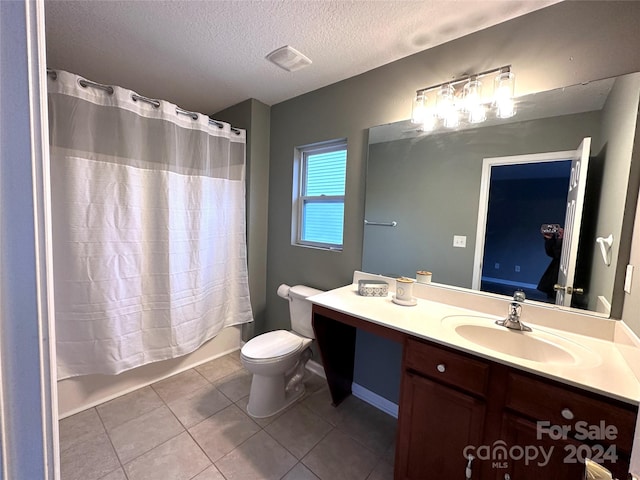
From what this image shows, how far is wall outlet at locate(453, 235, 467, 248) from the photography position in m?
1.58

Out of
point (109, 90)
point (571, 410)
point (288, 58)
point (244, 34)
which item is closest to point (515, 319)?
point (571, 410)

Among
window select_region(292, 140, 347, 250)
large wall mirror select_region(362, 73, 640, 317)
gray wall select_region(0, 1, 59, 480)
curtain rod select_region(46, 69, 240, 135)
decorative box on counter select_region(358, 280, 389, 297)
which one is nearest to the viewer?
gray wall select_region(0, 1, 59, 480)

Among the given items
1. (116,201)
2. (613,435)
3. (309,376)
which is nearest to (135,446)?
(309,376)

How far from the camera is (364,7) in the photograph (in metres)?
1.32

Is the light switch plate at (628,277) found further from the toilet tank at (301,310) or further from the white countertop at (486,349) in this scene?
the toilet tank at (301,310)

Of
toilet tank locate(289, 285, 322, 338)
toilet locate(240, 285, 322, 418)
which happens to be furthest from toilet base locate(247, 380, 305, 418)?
toilet tank locate(289, 285, 322, 338)

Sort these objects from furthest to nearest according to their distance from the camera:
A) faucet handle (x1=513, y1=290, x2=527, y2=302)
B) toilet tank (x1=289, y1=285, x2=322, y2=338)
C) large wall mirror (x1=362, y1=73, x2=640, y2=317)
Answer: toilet tank (x1=289, y1=285, x2=322, y2=338), faucet handle (x1=513, y1=290, x2=527, y2=302), large wall mirror (x1=362, y1=73, x2=640, y2=317)

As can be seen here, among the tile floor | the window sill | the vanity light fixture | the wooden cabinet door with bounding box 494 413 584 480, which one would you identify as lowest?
the tile floor

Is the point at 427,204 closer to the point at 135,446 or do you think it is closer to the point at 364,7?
the point at 364,7

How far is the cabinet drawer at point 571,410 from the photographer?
2.60 ft

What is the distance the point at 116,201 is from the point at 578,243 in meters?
2.53

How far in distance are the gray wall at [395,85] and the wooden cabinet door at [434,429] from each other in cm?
64

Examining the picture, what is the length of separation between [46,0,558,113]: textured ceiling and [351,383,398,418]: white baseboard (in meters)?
2.26

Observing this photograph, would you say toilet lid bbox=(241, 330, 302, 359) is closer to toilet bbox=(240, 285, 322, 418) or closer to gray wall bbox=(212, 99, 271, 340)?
toilet bbox=(240, 285, 322, 418)
